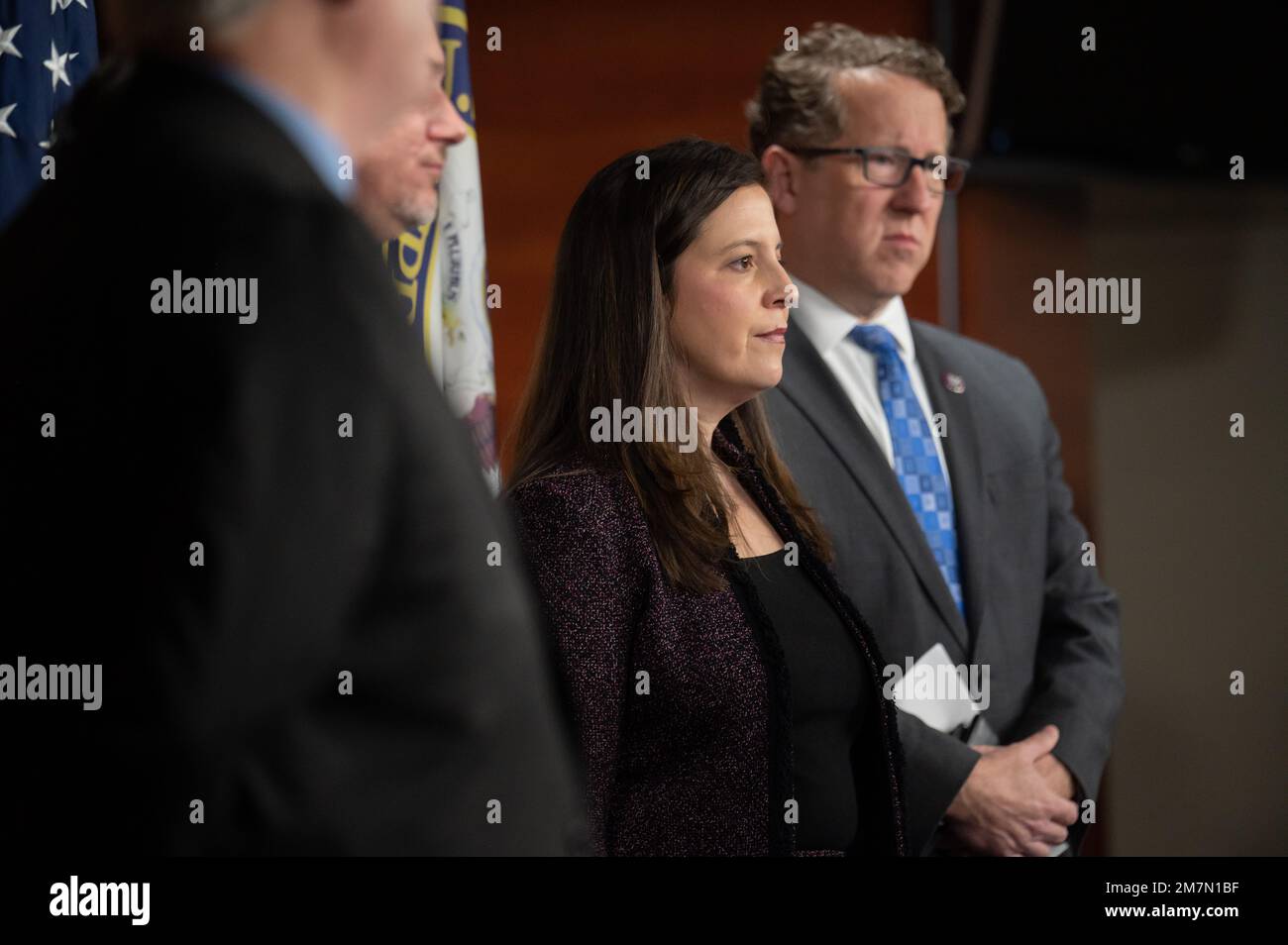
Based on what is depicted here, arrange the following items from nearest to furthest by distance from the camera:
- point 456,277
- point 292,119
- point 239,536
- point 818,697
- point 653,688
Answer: point 239,536 → point 292,119 → point 653,688 → point 818,697 → point 456,277

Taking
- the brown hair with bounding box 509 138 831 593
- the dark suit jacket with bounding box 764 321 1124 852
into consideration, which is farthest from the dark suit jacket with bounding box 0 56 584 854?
the dark suit jacket with bounding box 764 321 1124 852

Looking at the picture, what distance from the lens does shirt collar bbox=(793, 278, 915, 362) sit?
244 centimetres

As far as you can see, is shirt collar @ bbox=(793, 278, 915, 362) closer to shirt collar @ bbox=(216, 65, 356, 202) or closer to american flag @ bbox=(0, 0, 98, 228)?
american flag @ bbox=(0, 0, 98, 228)

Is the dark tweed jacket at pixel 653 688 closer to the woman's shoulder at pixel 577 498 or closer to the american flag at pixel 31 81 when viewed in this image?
the woman's shoulder at pixel 577 498

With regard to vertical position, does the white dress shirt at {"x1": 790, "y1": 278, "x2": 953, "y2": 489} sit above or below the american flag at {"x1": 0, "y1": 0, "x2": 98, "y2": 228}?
below

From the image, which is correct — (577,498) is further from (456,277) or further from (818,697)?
(456,277)

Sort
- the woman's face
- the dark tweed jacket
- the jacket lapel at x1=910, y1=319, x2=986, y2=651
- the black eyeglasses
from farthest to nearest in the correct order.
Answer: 1. the black eyeglasses
2. the jacket lapel at x1=910, y1=319, x2=986, y2=651
3. the woman's face
4. the dark tweed jacket

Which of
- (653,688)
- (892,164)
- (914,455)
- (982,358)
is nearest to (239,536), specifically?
(653,688)

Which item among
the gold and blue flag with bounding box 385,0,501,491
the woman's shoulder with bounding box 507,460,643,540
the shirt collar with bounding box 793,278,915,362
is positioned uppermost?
the gold and blue flag with bounding box 385,0,501,491

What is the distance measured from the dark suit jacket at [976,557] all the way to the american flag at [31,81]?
4.52 feet

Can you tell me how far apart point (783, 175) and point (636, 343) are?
852mm

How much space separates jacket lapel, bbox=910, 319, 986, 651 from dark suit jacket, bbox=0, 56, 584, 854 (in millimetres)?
1749

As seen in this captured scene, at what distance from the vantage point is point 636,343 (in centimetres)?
187
